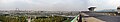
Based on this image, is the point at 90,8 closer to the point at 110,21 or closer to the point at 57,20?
the point at 110,21

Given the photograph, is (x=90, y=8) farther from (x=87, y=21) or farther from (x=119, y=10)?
(x=87, y=21)

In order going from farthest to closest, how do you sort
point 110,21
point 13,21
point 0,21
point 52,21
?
point 0,21 < point 52,21 < point 13,21 < point 110,21

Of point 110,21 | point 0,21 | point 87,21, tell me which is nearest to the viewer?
point 110,21

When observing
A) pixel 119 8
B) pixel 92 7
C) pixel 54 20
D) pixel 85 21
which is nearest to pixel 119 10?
pixel 119 8

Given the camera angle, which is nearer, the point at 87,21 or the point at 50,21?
the point at 87,21

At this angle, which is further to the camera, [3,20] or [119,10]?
[3,20]

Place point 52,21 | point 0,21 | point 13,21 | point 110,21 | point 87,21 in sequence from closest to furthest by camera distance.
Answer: point 110,21
point 87,21
point 13,21
point 52,21
point 0,21

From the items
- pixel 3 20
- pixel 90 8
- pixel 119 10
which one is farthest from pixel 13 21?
pixel 119 10

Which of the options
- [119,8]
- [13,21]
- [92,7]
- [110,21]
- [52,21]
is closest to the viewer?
[110,21]

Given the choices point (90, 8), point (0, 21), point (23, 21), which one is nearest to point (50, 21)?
point (23, 21)
